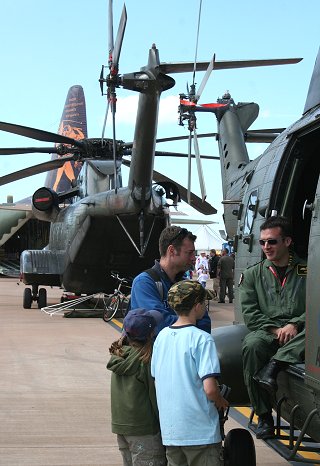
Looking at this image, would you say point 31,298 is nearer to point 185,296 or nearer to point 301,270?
point 301,270

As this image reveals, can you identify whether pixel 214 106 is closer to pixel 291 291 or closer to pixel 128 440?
pixel 291 291

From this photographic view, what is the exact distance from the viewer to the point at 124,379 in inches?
156

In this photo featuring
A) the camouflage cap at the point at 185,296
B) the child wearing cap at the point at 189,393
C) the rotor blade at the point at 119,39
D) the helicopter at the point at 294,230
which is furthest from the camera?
the rotor blade at the point at 119,39

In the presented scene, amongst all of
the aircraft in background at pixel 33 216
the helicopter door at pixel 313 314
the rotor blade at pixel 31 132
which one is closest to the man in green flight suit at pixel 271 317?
the helicopter door at pixel 313 314

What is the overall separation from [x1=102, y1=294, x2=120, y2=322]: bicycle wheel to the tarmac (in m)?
1.36

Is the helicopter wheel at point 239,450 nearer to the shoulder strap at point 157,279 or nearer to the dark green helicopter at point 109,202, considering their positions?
the shoulder strap at point 157,279

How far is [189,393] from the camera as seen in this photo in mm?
3623

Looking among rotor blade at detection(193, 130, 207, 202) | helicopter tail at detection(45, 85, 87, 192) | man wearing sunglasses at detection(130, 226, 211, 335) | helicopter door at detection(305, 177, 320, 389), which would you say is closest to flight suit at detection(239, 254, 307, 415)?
helicopter door at detection(305, 177, 320, 389)

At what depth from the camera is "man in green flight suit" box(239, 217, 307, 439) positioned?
4.48 metres

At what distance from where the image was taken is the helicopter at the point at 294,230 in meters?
4.05

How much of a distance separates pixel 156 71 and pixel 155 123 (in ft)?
3.73

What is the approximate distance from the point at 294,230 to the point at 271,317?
138 centimetres

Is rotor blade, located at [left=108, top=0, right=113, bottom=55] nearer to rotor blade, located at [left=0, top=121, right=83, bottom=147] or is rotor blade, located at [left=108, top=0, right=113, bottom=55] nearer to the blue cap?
rotor blade, located at [left=0, top=121, right=83, bottom=147]

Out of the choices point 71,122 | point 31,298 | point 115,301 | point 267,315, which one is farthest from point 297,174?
point 71,122
